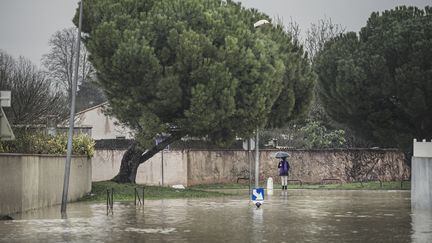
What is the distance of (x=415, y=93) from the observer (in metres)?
40.1

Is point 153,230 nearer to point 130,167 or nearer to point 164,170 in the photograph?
point 130,167

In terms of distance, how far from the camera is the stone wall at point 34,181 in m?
20.7

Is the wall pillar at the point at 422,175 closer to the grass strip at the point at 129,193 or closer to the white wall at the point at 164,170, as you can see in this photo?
the grass strip at the point at 129,193

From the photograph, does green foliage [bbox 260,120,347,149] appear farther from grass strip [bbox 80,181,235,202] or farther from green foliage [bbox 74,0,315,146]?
grass strip [bbox 80,181,235,202]

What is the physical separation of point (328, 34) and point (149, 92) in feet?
126

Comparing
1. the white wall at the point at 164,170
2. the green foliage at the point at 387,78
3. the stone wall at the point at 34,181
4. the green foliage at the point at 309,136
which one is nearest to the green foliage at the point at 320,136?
the green foliage at the point at 309,136

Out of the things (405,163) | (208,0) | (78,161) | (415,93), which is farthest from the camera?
(405,163)

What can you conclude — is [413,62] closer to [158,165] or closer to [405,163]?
[405,163]

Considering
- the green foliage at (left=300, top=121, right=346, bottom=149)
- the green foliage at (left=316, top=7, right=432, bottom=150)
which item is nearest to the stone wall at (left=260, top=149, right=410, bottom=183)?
the green foliage at (left=316, top=7, right=432, bottom=150)

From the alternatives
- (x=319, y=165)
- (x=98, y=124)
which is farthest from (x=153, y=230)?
(x=98, y=124)

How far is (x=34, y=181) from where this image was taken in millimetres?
23234

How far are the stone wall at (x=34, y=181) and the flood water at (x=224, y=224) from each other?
1.80ft

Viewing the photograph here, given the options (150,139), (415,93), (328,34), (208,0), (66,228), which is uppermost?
(328,34)

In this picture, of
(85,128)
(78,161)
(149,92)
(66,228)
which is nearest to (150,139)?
(149,92)
